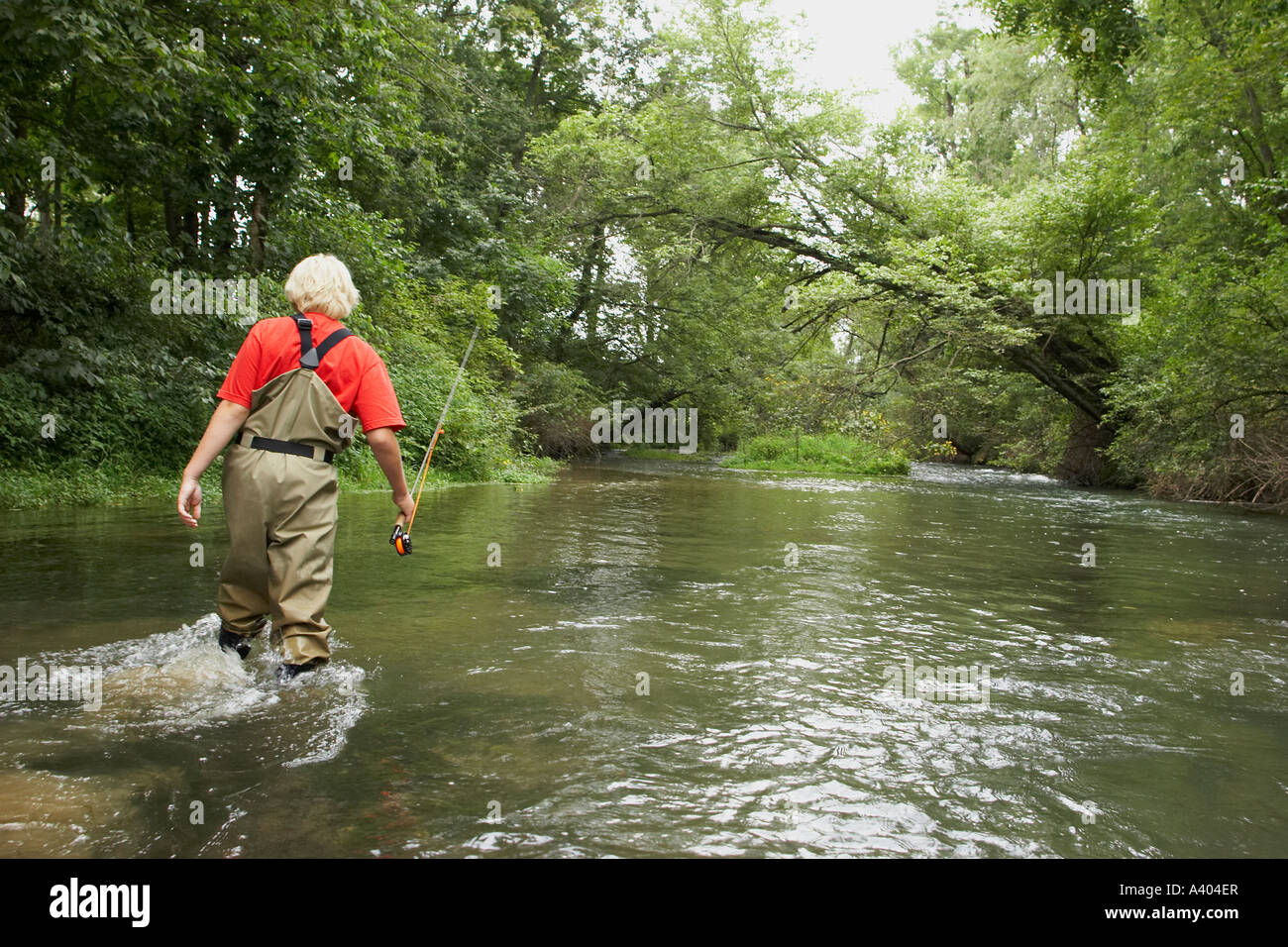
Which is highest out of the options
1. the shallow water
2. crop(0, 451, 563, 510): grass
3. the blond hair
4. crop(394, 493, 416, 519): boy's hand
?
the blond hair

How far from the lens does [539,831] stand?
2.81 meters

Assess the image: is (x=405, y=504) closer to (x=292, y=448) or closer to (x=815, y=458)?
(x=292, y=448)

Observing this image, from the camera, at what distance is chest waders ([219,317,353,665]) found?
399cm

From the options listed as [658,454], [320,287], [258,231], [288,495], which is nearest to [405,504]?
[288,495]

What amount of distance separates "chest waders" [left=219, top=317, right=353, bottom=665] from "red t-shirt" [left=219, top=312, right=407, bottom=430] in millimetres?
45

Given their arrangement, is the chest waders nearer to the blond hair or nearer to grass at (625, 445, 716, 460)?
the blond hair

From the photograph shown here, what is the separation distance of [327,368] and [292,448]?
381 mm

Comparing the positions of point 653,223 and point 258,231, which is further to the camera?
point 653,223

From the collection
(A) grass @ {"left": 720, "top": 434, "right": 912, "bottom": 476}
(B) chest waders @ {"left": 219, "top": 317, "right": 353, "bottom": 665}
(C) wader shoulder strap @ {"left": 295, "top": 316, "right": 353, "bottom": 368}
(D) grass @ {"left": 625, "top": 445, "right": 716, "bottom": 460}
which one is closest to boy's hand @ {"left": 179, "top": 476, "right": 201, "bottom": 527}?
(B) chest waders @ {"left": 219, "top": 317, "right": 353, "bottom": 665}

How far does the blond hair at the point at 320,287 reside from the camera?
4102 mm

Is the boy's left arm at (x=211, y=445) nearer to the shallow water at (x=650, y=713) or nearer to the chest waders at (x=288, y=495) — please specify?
the chest waders at (x=288, y=495)

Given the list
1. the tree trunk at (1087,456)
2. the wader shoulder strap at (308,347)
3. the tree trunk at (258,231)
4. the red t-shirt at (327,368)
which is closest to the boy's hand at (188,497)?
the red t-shirt at (327,368)

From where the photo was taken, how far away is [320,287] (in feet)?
13.5

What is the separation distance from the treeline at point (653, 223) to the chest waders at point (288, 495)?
257 inches
